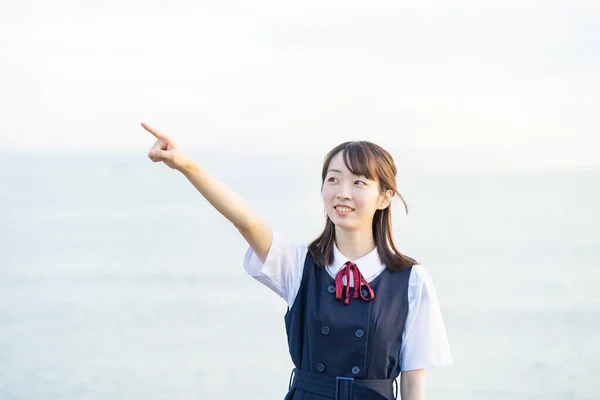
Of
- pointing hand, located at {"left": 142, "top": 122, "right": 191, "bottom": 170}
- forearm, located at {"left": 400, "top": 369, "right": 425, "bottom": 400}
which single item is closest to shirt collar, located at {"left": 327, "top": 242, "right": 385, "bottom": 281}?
forearm, located at {"left": 400, "top": 369, "right": 425, "bottom": 400}

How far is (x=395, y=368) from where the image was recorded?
2.58m

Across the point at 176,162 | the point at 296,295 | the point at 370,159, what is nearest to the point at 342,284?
the point at 296,295

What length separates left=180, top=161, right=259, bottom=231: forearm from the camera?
2.39m

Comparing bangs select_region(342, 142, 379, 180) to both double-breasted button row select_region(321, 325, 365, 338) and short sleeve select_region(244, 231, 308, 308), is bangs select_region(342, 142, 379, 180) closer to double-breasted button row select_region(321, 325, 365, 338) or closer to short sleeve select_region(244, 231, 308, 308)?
short sleeve select_region(244, 231, 308, 308)

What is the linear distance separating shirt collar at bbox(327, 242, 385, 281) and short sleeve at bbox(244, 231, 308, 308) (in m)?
0.08

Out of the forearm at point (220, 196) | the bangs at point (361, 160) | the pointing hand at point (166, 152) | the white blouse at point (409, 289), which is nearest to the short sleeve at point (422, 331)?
the white blouse at point (409, 289)

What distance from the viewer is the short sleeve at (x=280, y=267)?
259 centimetres

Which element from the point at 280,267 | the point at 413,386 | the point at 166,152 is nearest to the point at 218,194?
the point at 166,152

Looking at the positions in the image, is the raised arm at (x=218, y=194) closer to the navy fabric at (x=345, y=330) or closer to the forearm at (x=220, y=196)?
the forearm at (x=220, y=196)

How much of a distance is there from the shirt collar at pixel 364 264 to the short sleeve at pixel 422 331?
87 millimetres

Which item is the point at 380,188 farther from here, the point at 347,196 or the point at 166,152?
the point at 166,152

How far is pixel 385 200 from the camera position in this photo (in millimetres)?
2658

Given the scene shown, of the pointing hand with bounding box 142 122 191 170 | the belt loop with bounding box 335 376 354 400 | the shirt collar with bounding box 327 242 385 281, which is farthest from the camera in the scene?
the shirt collar with bounding box 327 242 385 281

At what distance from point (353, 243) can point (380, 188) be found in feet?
0.48
